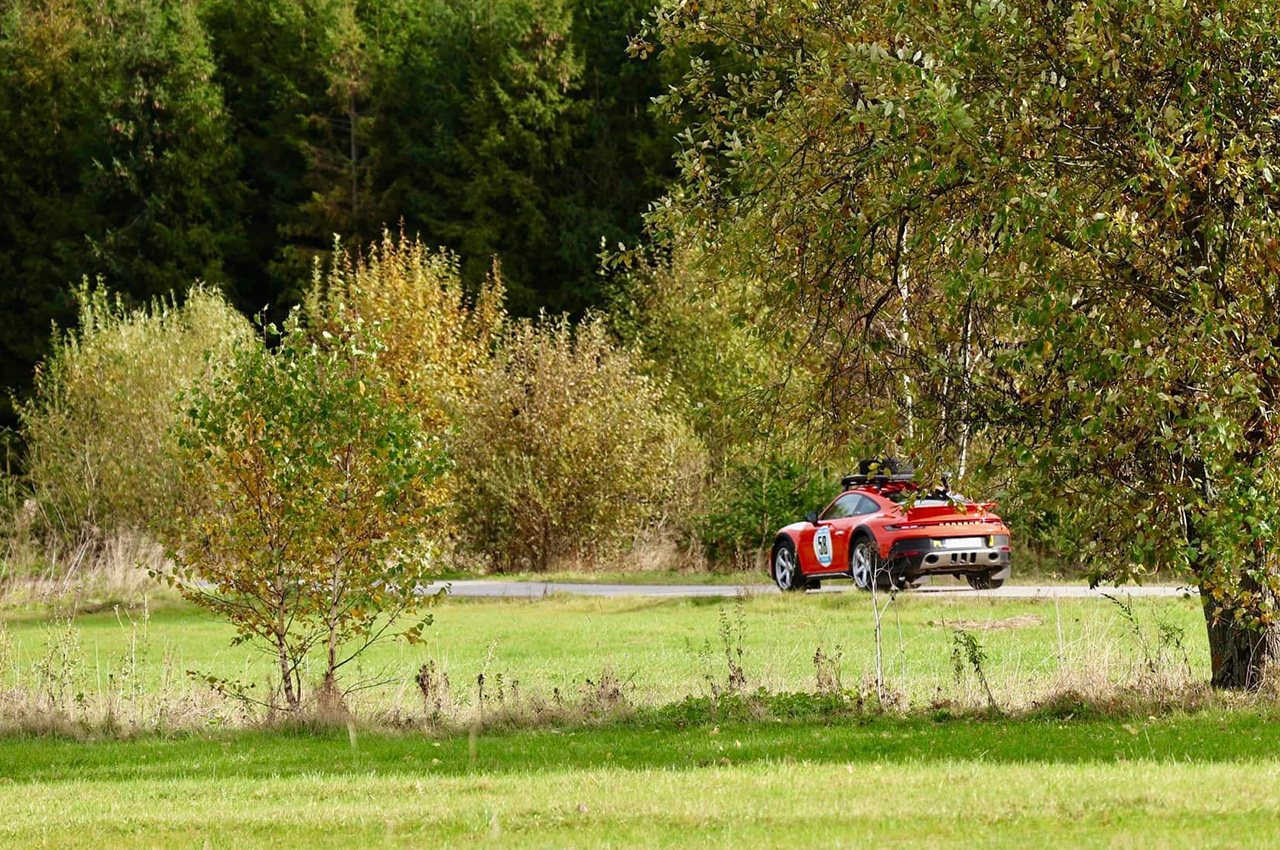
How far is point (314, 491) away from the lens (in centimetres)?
1414

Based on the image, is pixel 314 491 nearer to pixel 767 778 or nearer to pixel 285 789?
pixel 285 789

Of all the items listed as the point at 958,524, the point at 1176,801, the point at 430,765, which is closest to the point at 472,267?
the point at 958,524

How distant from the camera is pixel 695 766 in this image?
10727 millimetres

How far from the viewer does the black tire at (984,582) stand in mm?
24391

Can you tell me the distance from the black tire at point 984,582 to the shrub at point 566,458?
10.1 m

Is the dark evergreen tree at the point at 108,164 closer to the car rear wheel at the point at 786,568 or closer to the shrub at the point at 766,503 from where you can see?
the shrub at the point at 766,503

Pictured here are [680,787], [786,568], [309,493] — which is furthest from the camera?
[786,568]

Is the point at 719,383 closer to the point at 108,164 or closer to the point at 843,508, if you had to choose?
the point at 843,508

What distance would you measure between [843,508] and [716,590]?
344 cm

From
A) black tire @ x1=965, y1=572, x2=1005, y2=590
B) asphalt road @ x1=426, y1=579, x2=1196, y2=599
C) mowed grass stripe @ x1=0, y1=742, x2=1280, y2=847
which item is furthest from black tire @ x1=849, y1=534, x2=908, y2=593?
mowed grass stripe @ x1=0, y1=742, x2=1280, y2=847

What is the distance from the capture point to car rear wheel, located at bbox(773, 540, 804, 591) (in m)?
25.5

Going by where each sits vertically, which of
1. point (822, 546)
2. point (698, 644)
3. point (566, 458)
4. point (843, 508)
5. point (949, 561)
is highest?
point (566, 458)

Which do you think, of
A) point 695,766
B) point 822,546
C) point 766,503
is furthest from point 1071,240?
point 766,503

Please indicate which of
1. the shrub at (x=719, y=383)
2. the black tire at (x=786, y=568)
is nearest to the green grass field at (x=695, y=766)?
the black tire at (x=786, y=568)
